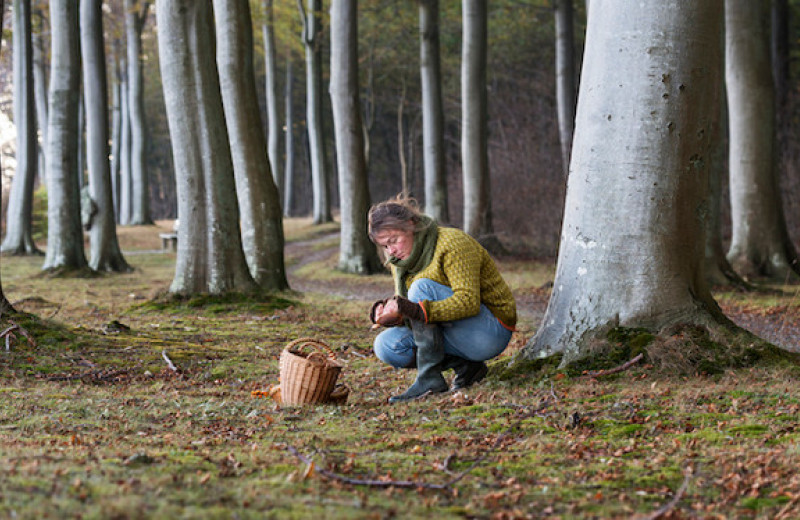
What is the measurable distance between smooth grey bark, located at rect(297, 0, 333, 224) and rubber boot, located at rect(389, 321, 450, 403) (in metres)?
19.6

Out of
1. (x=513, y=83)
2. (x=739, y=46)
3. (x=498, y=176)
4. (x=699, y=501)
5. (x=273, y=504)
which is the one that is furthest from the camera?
(x=513, y=83)

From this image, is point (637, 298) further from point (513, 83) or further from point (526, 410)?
point (513, 83)

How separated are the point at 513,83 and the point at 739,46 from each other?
67.3ft

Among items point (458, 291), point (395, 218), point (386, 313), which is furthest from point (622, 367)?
point (395, 218)

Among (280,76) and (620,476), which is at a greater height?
(280,76)

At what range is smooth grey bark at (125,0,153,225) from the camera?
2620 centimetres

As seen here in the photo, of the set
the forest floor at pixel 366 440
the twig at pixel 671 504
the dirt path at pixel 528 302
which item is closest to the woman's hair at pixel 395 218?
the forest floor at pixel 366 440

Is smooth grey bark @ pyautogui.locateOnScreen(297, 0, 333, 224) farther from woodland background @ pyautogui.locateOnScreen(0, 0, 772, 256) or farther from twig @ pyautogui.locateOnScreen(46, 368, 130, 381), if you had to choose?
twig @ pyautogui.locateOnScreen(46, 368, 130, 381)

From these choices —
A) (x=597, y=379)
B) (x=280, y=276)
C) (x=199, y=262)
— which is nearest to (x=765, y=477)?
(x=597, y=379)

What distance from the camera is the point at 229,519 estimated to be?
2.59m

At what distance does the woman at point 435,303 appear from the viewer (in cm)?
506

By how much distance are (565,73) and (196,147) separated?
37.9 ft

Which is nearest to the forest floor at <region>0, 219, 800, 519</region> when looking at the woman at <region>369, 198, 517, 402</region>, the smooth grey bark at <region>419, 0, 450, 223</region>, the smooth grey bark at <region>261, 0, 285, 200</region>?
the woman at <region>369, 198, 517, 402</region>

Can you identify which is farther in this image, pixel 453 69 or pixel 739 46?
pixel 453 69
